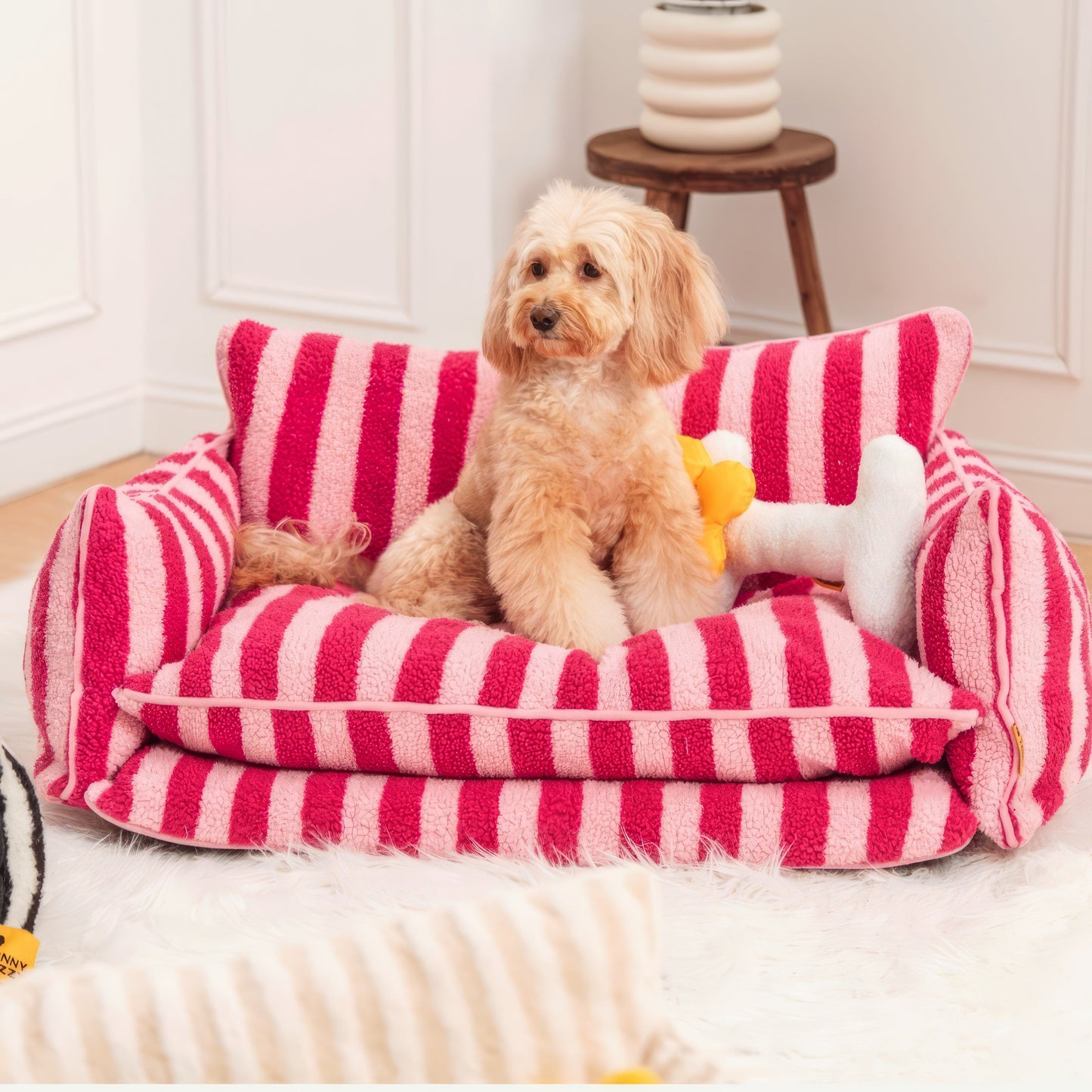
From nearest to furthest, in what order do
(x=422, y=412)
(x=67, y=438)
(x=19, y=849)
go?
(x=19, y=849), (x=422, y=412), (x=67, y=438)

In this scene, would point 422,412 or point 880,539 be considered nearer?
point 880,539

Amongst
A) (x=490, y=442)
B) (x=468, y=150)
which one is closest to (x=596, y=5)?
(x=468, y=150)

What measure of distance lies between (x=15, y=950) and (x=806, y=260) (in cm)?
213

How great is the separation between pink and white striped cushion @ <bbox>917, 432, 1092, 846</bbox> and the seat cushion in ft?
0.13

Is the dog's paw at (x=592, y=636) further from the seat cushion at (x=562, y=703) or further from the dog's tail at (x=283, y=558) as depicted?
the dog's tail at (x=283, y=558)

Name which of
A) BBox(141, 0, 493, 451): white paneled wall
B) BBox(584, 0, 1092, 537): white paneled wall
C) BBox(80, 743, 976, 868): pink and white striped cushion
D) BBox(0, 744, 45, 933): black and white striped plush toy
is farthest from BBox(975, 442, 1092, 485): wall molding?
BBox(0, 744, 45, 933): black and white striped plush toy

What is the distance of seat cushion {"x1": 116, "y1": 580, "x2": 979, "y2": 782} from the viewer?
1.52m

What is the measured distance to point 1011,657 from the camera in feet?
4.96

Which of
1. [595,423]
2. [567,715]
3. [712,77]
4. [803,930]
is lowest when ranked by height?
[803,930]

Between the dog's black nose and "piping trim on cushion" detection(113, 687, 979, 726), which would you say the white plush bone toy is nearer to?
"piping trim on cushion" detection(113, 687, 979, 726)

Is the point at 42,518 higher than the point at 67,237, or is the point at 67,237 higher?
the point at 67,237

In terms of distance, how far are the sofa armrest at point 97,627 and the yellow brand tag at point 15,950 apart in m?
0.27

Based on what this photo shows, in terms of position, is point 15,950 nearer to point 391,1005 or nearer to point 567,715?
point 567,715

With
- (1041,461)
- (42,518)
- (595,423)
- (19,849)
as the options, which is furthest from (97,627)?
(1041,461)
